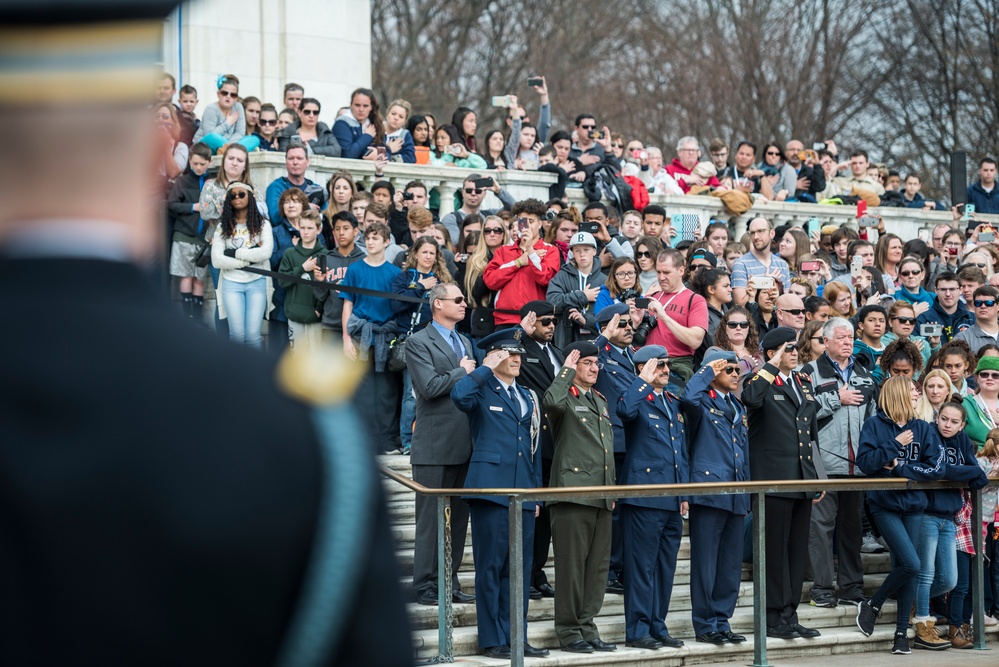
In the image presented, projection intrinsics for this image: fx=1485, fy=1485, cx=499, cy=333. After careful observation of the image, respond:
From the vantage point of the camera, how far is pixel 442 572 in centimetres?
902

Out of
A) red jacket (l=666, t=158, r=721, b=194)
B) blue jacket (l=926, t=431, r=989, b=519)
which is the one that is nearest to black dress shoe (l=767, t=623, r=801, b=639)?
blue jacket (l=926, t=431, r=989, b=519)

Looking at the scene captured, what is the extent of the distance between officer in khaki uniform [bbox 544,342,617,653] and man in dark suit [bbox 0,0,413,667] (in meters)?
8.64

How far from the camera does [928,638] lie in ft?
36.8

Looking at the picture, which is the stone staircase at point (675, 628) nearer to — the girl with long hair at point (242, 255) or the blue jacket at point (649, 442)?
the blue jacket at point (649, 442)

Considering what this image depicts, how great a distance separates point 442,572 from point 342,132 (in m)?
7.28

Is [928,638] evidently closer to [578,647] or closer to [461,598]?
[578,647]

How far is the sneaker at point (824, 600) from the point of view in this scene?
11.5 meters

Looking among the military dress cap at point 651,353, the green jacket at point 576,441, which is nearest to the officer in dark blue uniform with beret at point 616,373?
the military dress cap at point 651,353

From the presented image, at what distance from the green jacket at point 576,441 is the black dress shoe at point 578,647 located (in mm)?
931

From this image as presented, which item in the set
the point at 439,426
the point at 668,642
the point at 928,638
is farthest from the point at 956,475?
the point at 439,426

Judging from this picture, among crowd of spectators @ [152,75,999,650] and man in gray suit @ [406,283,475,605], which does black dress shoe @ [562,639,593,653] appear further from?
man in gray suit @ [406,283,475,605]

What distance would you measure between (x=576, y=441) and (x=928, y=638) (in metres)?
3.43

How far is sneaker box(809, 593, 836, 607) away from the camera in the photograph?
11.5 m

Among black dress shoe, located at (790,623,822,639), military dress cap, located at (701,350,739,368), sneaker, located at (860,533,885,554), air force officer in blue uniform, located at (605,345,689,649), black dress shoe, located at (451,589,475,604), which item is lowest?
black dress shoe, located at (790,623,822,639)
